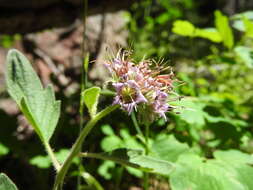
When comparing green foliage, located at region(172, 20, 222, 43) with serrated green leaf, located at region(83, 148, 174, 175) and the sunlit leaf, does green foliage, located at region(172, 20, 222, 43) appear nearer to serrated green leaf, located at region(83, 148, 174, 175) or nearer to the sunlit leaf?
the sunlit leaf

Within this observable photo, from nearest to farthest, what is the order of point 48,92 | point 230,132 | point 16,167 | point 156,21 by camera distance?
point 48,92, point 230,132, point 16,167, point 156,21

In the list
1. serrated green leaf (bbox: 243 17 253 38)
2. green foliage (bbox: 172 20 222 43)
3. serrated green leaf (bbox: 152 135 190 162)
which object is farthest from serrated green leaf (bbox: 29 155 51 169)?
serrated green leaf (bbox: 243 17 253 38)

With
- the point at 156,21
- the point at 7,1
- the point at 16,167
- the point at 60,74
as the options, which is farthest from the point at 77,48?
the point at 16,167

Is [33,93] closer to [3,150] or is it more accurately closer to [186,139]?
[3,150]

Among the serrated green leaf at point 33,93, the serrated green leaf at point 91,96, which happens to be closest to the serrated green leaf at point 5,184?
the serrated green leaf at point 33,93

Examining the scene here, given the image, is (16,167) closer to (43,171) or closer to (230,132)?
(43,171)

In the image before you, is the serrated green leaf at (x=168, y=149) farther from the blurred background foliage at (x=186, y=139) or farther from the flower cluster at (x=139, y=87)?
the flower cluster at (x=139, y=87)
